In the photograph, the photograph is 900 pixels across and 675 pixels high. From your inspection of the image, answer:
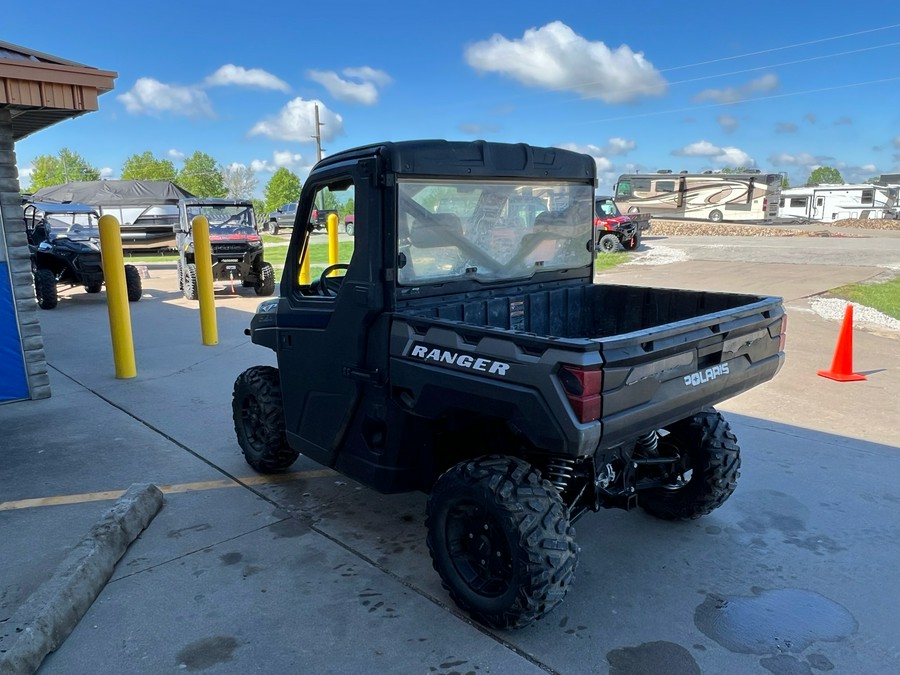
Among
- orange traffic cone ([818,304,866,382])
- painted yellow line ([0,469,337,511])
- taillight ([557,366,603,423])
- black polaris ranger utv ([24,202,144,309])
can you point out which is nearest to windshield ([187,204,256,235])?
black polaris ranger utv ([24,202,144,309])

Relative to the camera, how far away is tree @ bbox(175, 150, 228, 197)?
69.5 m

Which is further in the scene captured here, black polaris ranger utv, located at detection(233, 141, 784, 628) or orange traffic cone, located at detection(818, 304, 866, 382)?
orange traffic cone, located at detection(818, 304, 866, 382)

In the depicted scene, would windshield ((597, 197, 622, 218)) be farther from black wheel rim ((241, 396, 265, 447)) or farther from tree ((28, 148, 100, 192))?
tree ((28, 148, 100, 192))

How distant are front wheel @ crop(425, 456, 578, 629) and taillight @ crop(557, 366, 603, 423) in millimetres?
525

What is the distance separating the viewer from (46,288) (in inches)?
505

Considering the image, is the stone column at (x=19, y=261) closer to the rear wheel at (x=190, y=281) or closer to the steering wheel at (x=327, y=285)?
the steering wheel at (x=327, y=285)

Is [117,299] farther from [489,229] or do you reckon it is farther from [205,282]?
[489,229]

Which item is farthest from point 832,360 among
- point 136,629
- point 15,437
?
point 15,437

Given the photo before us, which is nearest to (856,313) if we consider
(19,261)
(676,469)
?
(676,469)

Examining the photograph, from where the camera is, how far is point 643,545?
386 cm

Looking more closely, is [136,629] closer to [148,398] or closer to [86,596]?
[86,596]

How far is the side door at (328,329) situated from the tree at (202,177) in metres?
69.9

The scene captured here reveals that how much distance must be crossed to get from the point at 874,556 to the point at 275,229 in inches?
1478

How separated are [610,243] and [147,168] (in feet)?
190
